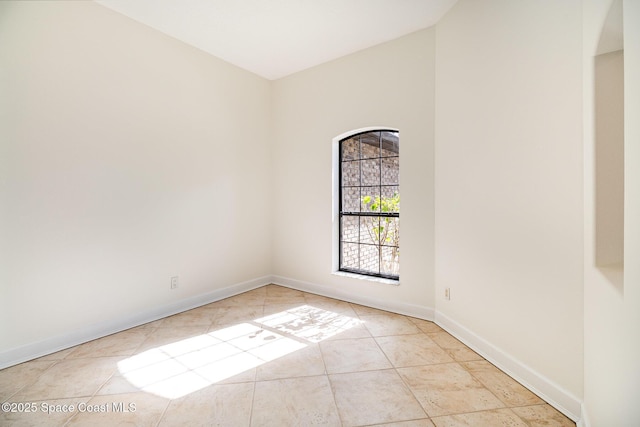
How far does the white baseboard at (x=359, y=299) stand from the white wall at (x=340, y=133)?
3 centimetres

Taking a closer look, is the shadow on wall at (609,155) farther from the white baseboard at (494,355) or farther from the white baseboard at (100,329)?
the white baseboard at (100,329)

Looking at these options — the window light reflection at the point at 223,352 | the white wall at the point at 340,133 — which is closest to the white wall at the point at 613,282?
the white wall at the point at 340,133

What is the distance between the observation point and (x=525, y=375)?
1919mm

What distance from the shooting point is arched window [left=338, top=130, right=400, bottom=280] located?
11.2 feet

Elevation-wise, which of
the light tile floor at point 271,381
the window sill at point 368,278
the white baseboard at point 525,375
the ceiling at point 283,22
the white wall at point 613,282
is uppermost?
the ceiling at point 283,22

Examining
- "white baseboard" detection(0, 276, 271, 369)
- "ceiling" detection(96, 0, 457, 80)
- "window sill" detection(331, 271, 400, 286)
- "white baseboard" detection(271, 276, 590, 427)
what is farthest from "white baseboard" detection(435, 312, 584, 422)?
"ceiling" detection(96, 0, 457, 80)

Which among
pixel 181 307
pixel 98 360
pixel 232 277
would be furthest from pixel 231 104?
pixel 98 360

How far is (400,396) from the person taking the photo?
5.98ft

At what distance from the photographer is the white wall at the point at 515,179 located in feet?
5.46

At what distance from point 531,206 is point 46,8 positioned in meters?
3.91

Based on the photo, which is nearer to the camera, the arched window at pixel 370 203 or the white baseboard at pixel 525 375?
the white baseboard at pixel 525 375

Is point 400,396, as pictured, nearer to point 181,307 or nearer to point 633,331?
point 633,331

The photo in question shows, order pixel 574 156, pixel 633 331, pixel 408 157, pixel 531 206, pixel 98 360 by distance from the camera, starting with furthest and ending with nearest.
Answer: pixel 408 157
pixel 98 360
pixel 531 206
pixel 574 156
pixel 633 331

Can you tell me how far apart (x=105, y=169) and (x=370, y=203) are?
277 centimetres
